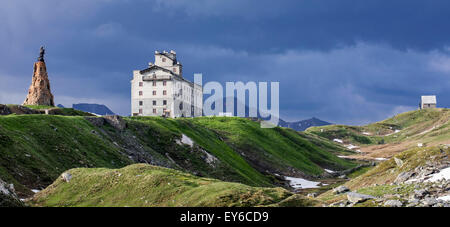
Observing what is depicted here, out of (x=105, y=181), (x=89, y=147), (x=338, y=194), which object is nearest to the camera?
(x=338, y=194)

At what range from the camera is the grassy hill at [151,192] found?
3059 centimetres

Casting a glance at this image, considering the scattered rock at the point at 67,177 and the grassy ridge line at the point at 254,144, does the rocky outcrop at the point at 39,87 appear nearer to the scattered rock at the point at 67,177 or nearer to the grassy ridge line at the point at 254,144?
the grassy ridge line at the point at 254,144

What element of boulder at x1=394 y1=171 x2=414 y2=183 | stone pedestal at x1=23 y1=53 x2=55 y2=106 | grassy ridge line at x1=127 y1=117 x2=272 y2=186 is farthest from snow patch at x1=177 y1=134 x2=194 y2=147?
Result: boulder at x1=394 y1=171 x2=414 y2=183

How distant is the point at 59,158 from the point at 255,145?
78.0 m

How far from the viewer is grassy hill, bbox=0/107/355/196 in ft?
162

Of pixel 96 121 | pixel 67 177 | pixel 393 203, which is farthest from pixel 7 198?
pixel 96 121

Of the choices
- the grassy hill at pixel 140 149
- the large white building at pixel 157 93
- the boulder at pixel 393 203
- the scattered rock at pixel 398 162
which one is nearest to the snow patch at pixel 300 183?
the grassy hill at pixel 140 149

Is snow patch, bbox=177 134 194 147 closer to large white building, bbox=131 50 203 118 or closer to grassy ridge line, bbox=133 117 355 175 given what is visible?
grassy ridge line, bbox=133 117 355 175

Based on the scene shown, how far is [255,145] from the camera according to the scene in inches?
5032

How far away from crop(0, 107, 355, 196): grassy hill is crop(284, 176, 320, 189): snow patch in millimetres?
3700

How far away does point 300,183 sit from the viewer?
346 ft

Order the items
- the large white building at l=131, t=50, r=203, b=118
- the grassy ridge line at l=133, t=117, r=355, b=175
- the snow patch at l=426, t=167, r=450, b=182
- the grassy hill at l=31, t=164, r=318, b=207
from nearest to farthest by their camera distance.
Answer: the grassy hill at l=31, t=164, r=318, b=207, the snow patch at l=426, t=167, r=450, b=182, the grassy ridge line at l=133, t=117, r=355, b=175, the large white building at l=131, t=50, r=203, b=118
